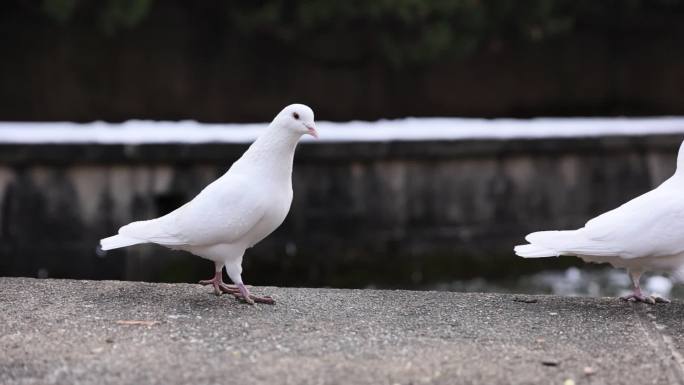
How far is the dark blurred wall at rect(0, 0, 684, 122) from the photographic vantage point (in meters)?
8.92

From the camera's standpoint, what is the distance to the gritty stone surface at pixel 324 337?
3344mm

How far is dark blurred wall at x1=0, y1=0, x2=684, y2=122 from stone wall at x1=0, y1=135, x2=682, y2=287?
4.66 ft

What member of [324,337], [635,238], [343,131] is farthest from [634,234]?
[343,131]

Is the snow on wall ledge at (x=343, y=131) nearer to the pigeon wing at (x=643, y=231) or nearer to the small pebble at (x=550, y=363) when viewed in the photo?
the pigeon wing at (x=643, y=231)

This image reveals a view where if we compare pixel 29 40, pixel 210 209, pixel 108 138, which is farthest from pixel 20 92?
pixel 210 209

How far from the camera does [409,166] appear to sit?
7.93 metres

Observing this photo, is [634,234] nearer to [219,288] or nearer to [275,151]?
[275,151]

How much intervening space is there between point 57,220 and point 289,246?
5.68ft

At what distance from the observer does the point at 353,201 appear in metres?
7.75

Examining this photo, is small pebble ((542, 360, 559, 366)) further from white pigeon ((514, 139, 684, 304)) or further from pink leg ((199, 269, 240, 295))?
pink leg ((199, 269, 240, 295))

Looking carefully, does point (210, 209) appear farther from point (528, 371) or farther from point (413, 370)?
point (528, 371)

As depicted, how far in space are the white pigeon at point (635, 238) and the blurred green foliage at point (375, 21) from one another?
176 inches

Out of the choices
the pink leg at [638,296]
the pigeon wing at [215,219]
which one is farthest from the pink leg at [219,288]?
the pink leg at [638,296]

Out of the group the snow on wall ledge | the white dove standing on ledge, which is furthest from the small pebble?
the snow on wall ledge
